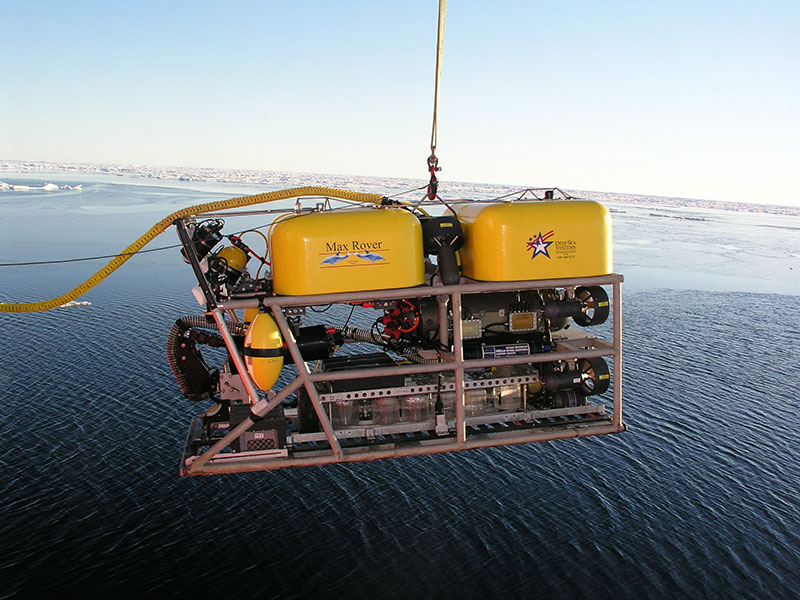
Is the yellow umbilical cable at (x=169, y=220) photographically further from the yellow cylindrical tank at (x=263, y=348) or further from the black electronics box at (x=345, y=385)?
the black electronics box at (x=345, y=385)

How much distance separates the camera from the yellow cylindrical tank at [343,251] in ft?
22.4

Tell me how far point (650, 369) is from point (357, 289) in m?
17.5

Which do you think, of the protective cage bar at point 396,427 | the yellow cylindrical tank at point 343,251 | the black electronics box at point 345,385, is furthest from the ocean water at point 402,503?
the yellow cylindrical tank at point 343,251

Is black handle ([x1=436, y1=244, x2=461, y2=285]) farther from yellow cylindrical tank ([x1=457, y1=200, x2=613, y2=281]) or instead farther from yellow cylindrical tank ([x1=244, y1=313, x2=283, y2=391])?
yellow cylindrical tank ([x1=244, y1=313, x2=283, y2=391])

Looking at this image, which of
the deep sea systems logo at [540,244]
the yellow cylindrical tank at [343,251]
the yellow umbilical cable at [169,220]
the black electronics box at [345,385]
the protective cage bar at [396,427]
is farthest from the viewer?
the black electronics box at [345,385]

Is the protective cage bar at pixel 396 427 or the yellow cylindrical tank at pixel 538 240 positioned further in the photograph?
the yellow cylindrical tank at pixel 538 240

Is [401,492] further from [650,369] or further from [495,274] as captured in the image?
[650,369]

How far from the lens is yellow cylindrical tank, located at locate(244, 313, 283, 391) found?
6.91 meters

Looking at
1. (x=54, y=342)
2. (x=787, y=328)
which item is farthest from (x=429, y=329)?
(x=787, y=328)

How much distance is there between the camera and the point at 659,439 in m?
17.1

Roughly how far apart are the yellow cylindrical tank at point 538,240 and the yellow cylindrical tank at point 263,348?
250 cm

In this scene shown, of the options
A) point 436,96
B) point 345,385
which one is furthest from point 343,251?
point 436,96

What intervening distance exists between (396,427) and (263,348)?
201 centimetres

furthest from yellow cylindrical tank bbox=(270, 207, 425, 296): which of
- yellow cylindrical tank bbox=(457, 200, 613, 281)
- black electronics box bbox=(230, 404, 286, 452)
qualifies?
black electronics box bbox=(230, 404, 286, 452)
